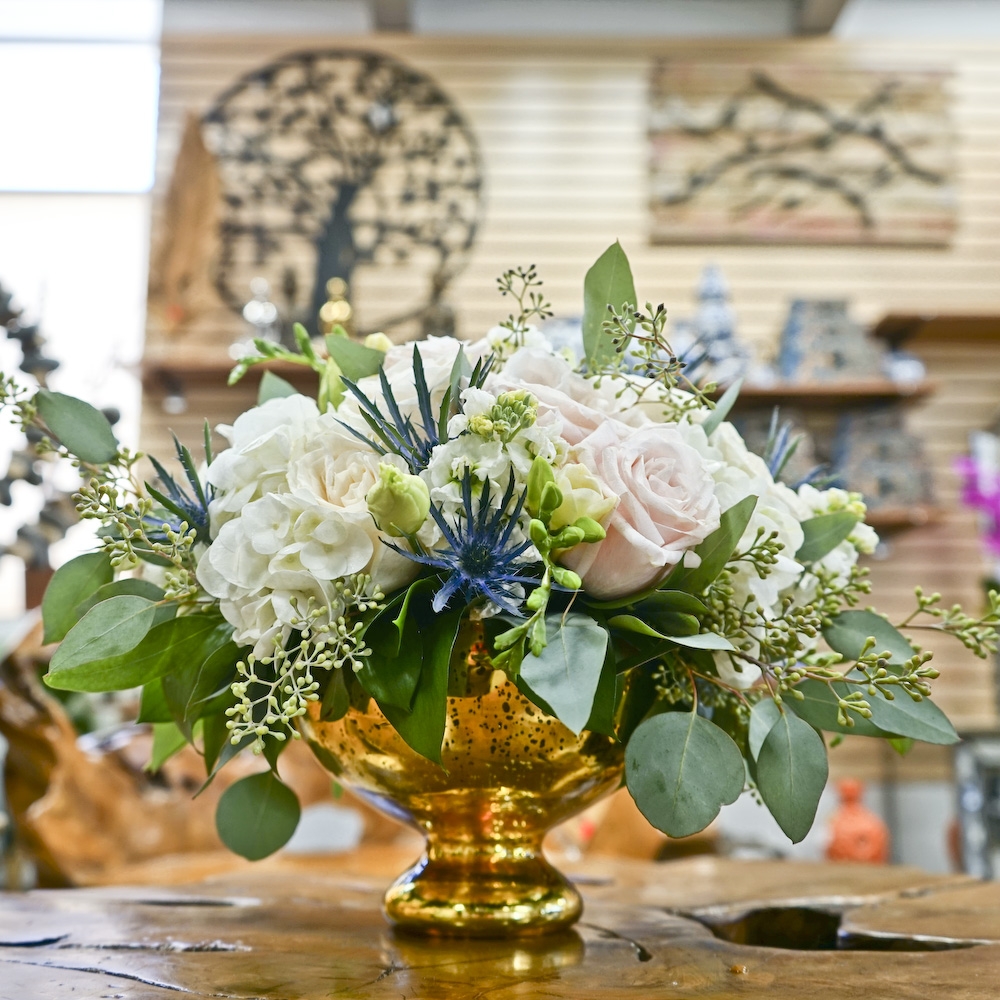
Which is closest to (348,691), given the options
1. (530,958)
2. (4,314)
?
(530,958)

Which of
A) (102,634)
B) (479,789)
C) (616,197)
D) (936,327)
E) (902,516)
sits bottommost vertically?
(479,789)

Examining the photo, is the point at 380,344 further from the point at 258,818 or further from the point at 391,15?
the point at 391,15

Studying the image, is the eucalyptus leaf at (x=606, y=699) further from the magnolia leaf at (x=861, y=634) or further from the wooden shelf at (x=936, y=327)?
the wooden shelf at (x=936, y=327)

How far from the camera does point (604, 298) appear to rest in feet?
2.54

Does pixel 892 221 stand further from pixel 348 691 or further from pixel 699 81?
pixel 348 691

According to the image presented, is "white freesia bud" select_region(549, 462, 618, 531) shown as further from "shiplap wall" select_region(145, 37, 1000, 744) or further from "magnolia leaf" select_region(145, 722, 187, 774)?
"shiplap wall" select_region(145, 37, 1000, 744)

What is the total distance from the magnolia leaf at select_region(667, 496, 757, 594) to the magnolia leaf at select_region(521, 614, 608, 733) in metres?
0.08

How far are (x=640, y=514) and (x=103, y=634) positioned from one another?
0.35 m

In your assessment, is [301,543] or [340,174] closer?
[301,543]

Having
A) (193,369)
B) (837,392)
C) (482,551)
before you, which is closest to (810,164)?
(837,392)

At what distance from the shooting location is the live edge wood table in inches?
25.6

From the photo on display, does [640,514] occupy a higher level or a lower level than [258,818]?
higher

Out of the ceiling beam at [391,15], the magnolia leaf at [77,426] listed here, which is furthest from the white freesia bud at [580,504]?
the ceiling beam at [391,15]

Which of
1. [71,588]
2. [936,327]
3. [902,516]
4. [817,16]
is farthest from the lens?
[817,16]
